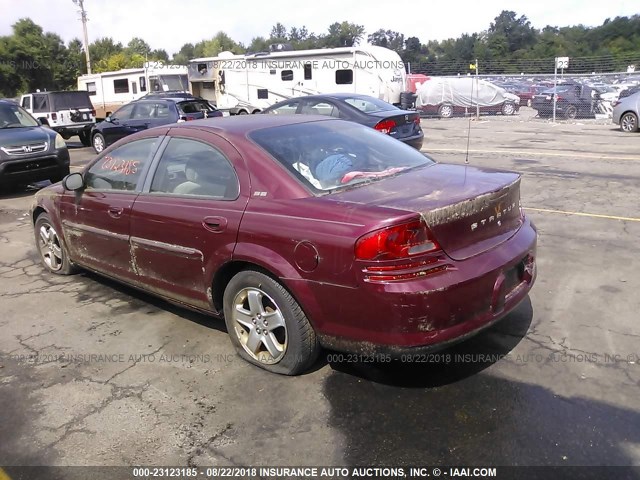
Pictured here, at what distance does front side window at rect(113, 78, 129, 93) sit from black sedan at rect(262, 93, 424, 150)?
1754cm

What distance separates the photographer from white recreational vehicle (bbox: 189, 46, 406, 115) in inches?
785

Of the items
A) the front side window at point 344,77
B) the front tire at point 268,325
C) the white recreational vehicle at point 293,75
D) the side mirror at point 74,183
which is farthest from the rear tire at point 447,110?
the front tire at point 268,325

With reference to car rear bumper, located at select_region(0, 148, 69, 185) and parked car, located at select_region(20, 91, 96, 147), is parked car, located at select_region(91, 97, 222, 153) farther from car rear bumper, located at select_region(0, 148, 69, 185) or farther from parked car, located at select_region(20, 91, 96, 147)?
car rear bumper, located at select_region(0, 148, 69, 185)

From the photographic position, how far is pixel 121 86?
27.0m

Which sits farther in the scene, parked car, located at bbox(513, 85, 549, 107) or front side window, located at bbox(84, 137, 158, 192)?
parked car, located at bbox(513, 85, 549, 107)

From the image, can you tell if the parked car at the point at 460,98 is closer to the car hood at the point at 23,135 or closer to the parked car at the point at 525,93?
the parked car at the point at 525,93

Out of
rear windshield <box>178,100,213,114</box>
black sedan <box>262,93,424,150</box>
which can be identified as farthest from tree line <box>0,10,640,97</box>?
black sedan <box>262,93,424,150</box>

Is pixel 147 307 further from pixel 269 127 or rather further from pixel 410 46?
pixel 410 46

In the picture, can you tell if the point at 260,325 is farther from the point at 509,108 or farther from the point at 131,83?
the point at 131,83

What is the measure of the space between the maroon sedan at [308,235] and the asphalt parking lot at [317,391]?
1.08 feet

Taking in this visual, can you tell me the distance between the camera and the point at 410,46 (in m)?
92.4

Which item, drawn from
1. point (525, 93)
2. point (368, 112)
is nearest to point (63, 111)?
point (368, 112)

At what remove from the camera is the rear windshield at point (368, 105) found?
35.3 ft

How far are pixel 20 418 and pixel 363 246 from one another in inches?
87.5
